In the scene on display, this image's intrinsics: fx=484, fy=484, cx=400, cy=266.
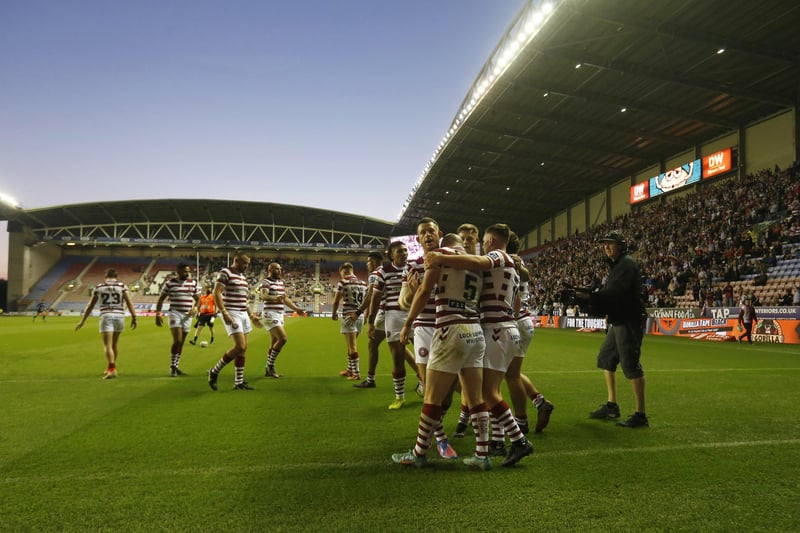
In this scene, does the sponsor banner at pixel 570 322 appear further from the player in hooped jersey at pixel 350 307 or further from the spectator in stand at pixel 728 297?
the player in hooped jersey at pixel 350 307

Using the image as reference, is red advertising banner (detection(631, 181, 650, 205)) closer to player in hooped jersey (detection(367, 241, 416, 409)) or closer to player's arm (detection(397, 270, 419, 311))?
player in hooped jersey (detection(367, 241, 416, 409))

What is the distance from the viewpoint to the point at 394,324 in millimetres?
7543

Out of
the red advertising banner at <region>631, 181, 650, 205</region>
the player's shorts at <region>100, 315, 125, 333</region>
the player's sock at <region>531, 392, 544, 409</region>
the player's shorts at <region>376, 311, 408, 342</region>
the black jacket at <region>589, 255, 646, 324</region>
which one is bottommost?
the player's sock at <region>531, 392, 544, 409</region>

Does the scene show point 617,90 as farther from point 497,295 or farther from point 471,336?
point 471,336

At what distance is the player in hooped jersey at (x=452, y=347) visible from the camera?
13.2 feet

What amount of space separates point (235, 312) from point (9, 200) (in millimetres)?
57214

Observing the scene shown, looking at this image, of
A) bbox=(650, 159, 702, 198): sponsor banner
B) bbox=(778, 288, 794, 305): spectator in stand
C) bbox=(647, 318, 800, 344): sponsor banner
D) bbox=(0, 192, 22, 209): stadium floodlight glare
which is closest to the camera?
bbox=(647, 318, 800, 344): sponsor banner

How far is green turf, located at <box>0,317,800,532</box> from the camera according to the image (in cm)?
320

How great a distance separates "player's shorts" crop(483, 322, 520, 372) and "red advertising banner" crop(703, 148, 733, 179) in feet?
96.6

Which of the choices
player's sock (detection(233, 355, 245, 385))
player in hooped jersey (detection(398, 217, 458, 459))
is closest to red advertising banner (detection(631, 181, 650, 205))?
player's sock (detection(233, 355, 245, 385))

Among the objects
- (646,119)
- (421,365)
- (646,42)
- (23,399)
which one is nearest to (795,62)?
(646,42)

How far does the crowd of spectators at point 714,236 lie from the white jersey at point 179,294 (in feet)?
57.0

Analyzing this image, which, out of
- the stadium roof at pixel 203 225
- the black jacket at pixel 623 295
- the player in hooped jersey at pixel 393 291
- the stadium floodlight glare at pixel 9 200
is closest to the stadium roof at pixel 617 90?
the player in hooped jersey at pixel 393 291

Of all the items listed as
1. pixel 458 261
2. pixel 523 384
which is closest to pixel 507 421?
pixel 523 384
